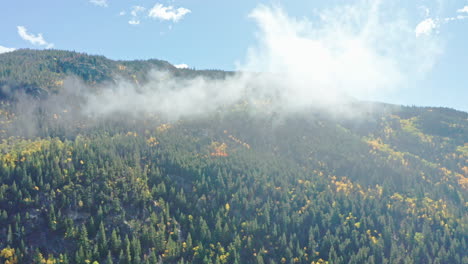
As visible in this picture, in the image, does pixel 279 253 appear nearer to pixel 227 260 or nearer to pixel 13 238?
pixel 227 260

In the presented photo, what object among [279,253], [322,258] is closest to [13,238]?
→ [279,253]

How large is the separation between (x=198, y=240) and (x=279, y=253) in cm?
4028

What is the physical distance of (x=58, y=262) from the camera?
463 feet

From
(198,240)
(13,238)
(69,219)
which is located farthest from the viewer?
(198,240)

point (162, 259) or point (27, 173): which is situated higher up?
point (27, 173)

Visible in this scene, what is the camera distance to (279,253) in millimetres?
A: 182875

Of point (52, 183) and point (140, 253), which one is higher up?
point (52, 183)

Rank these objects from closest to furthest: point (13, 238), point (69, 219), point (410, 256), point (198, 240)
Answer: point (13, 238), point (69, 219), point (198, 240), point (410, 256)

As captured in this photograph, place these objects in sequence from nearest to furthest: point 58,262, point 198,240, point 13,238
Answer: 1. point 58,262
2. point 13,238
3. point 198,240

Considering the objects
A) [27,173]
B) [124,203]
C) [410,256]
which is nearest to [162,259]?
[124,203]

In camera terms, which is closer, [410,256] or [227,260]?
[227,260]

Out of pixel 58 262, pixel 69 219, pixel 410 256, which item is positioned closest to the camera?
pixel 58 262

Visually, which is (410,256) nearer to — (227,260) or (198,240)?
(227,260)

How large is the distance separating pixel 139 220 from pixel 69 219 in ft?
107
